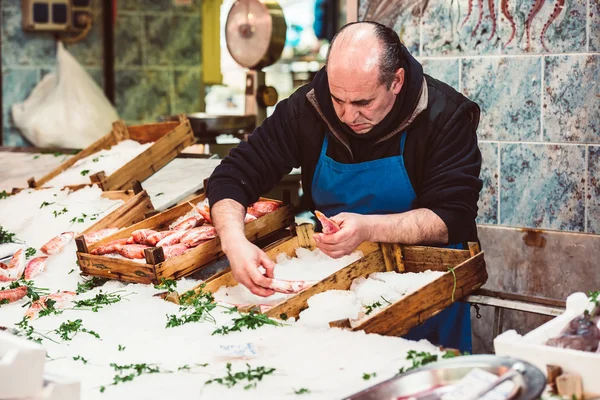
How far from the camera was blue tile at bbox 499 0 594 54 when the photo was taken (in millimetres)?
5090

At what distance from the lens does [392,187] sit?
3947 millimetres

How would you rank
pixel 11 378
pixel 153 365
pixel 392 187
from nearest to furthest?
pixel 11 378, pixel 153 365, pixel 392 187

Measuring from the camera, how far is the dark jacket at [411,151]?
3770 mm

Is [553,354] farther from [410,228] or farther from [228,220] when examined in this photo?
[228,220]

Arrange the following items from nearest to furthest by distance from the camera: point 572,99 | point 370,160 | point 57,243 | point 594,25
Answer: point 370,160, point 57,243, point 594,25, point 572,99

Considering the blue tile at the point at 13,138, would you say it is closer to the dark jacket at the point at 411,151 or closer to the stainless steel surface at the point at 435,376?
the dark jacket at the point at 411,151

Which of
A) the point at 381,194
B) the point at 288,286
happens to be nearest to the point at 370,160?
the point at 381,194

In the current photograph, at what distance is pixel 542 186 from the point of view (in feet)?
17.6

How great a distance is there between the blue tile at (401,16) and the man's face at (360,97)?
2.05 meters

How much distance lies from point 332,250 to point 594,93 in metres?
2.53

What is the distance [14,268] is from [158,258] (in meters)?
0.93

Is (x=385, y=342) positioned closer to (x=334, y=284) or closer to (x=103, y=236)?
(x=334, y=284)

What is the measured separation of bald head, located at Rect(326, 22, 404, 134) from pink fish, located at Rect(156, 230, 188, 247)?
3.41 feet

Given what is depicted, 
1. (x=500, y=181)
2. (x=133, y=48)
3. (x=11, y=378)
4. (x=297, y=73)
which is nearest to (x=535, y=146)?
(x=500, y=181)
